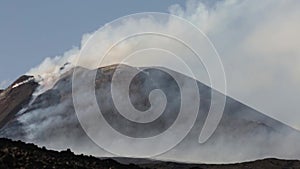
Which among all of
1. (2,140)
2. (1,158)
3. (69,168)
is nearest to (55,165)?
(69,168)

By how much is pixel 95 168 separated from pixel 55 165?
5.59m

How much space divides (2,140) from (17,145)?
343cm

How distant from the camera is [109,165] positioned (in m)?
81.3

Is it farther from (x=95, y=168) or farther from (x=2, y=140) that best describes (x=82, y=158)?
(x=2, y=140)

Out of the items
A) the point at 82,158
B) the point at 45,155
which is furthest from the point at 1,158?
the point at 82,158

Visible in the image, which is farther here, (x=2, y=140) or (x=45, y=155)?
(x=2, y=140)

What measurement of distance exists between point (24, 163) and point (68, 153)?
12137 mm

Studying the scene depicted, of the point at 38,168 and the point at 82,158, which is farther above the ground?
the point at 82,158

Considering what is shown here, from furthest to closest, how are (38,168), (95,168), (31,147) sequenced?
(31,147) → (95,168) → (38,168)

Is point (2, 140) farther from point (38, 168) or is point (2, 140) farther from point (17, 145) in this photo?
point (38, 168)

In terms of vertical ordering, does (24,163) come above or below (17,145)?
below

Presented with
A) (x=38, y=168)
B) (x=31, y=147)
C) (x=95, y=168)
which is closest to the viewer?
(x=38, y=168)

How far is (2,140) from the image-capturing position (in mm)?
85250

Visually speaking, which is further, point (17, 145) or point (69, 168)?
point (17, 145)
